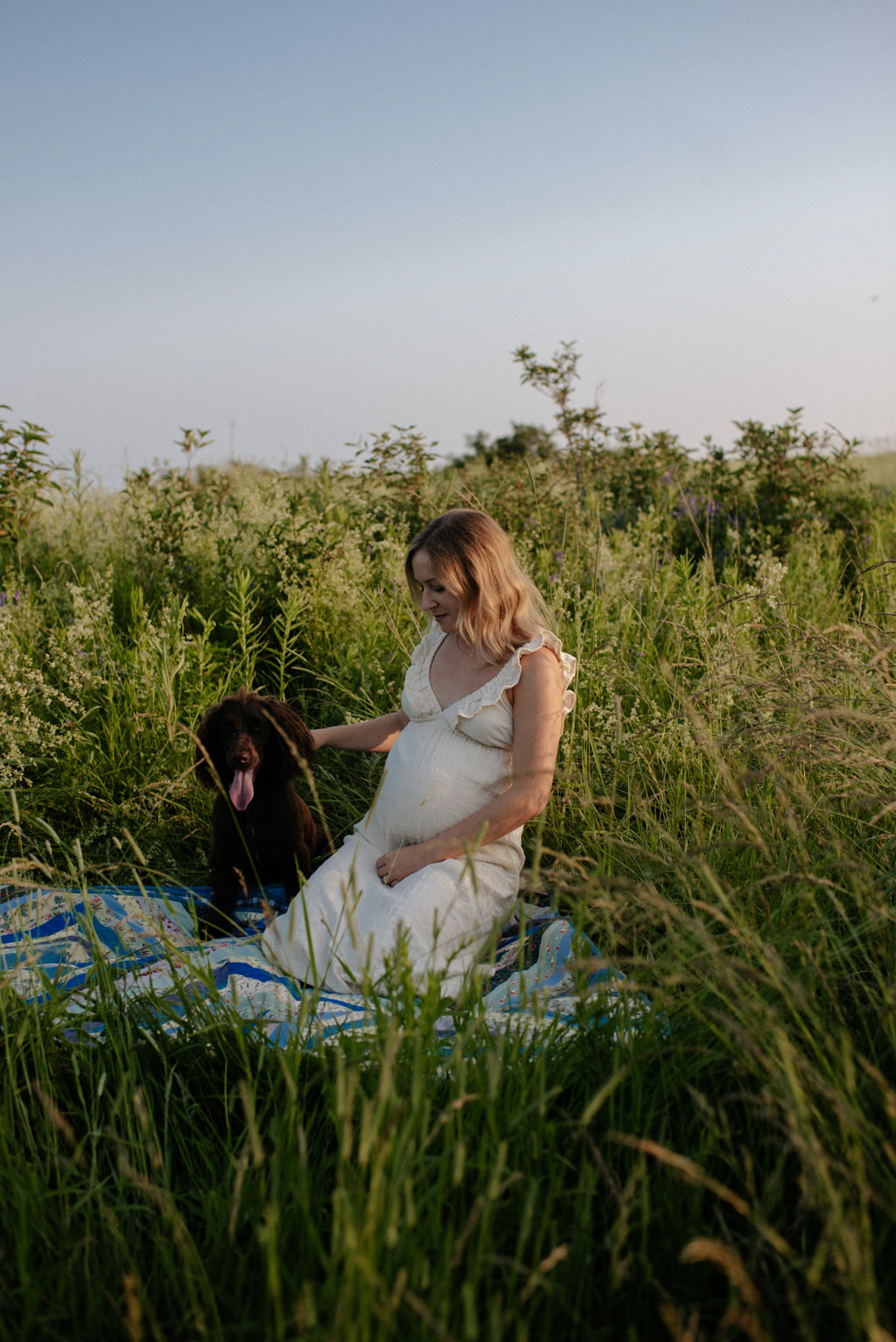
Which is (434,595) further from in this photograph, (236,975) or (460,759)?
(236,975)

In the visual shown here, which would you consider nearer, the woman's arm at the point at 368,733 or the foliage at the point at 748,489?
the woman's arm at the point at 368,733

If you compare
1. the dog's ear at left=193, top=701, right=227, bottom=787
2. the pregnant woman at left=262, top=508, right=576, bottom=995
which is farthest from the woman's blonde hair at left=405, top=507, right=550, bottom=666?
the dog's ear at left=193, top=701, right=227, bottom=787

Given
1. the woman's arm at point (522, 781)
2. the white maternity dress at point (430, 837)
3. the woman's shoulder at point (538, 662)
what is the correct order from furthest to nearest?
the woman's shoulder at point (538, 662), the woman's arm at point (522, 781), the white maternity dress at point (430, 837)

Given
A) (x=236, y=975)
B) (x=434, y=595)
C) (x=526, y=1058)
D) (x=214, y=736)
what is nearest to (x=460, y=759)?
(x=434, y=595)

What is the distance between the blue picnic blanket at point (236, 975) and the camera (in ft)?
6.41

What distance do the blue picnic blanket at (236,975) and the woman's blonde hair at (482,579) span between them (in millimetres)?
972

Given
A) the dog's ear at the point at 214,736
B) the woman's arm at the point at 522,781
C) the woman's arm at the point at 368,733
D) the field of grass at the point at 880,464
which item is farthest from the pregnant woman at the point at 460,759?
the field of grass at the point at 880,464

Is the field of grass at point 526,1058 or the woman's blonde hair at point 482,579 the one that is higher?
the woman's blonde hair at point 482,579

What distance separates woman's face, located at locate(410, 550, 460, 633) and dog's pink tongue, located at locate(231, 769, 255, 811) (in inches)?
34.0

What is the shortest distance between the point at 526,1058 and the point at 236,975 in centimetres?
141

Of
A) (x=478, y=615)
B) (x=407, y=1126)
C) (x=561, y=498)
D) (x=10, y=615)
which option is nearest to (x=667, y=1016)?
(x=407, y=1126)

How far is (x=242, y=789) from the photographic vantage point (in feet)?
10.4

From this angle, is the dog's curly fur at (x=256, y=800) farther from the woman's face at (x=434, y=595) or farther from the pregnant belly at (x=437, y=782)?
the woman's face at (x=434, y=595)

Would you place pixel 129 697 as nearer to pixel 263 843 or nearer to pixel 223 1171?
pixel 263 843
